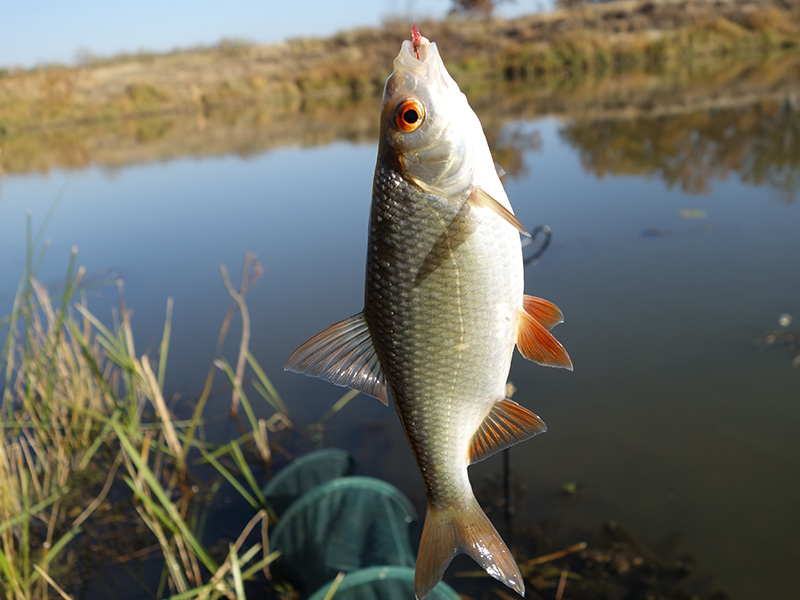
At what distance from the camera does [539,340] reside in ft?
4.29

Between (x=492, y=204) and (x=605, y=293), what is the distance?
6.49 m

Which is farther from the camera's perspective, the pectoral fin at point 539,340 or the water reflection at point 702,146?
the water reflection at point 702,146

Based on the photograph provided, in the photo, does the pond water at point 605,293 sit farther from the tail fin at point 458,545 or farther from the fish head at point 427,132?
the tail fin at point 458,545

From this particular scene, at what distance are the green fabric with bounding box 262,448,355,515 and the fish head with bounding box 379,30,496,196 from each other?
10.7ft

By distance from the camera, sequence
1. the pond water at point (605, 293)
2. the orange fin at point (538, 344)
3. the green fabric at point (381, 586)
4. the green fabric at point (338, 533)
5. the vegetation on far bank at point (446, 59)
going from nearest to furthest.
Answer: the orange fin at point (538, 344) → the green fabric at point (381, 586) → the green fabric at point (338, 533) → the pond water at point (605, 293) → the vegetation on far bank at point (446, 59)

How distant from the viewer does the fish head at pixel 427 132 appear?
46.9 inches

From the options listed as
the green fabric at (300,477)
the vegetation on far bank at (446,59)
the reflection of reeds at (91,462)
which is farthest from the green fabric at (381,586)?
the vegetation on far bank at (446,59)

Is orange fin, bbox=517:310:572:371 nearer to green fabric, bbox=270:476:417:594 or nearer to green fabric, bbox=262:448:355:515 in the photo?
green fabric, bbox=270:476:417:594

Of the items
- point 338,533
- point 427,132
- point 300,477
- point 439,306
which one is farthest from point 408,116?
point 300,477

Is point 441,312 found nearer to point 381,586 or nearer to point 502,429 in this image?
point 502,429

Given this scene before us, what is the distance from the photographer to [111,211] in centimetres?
1326

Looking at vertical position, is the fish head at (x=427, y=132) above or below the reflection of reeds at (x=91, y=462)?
above

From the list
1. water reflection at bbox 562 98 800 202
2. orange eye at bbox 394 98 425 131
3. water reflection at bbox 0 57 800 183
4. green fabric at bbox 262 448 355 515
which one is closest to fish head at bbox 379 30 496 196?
orange eye at bbox 394 98 425 131

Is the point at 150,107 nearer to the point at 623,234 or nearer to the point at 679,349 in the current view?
the point at 623,234
